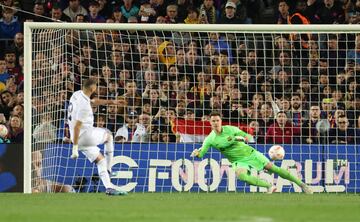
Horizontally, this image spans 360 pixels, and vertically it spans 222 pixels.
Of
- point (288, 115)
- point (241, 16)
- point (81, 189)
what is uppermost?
point (241, 16)

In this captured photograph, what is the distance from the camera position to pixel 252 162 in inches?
847

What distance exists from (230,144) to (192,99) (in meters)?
2.27

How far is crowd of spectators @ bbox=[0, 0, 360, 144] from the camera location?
2302 centimetres

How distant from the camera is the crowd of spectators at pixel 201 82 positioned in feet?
75.5

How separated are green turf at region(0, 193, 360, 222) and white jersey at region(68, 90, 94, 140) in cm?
126

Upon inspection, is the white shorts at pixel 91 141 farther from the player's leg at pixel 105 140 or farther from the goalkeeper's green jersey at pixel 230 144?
the goalkeeper's green jersey at pixel 230 144

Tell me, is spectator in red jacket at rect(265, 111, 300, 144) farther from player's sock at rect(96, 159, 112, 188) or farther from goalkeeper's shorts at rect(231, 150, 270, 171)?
player's sock at rect(96, 159, 112, 188)

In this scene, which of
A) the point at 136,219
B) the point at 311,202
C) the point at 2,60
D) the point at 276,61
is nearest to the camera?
the point at 136,219

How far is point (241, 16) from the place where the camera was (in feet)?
86.3

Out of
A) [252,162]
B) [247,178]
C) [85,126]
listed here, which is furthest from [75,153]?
[252,162]

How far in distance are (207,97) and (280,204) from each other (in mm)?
6920

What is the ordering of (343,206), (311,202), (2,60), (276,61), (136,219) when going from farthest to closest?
1. (2,60)
2. (276,61)
3. (311,202)
4. (343,206)
5. (136,219)

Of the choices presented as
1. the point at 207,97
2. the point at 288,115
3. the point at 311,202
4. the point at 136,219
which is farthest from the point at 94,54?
the point at 136,219

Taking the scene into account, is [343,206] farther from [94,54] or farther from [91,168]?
[94,54]
